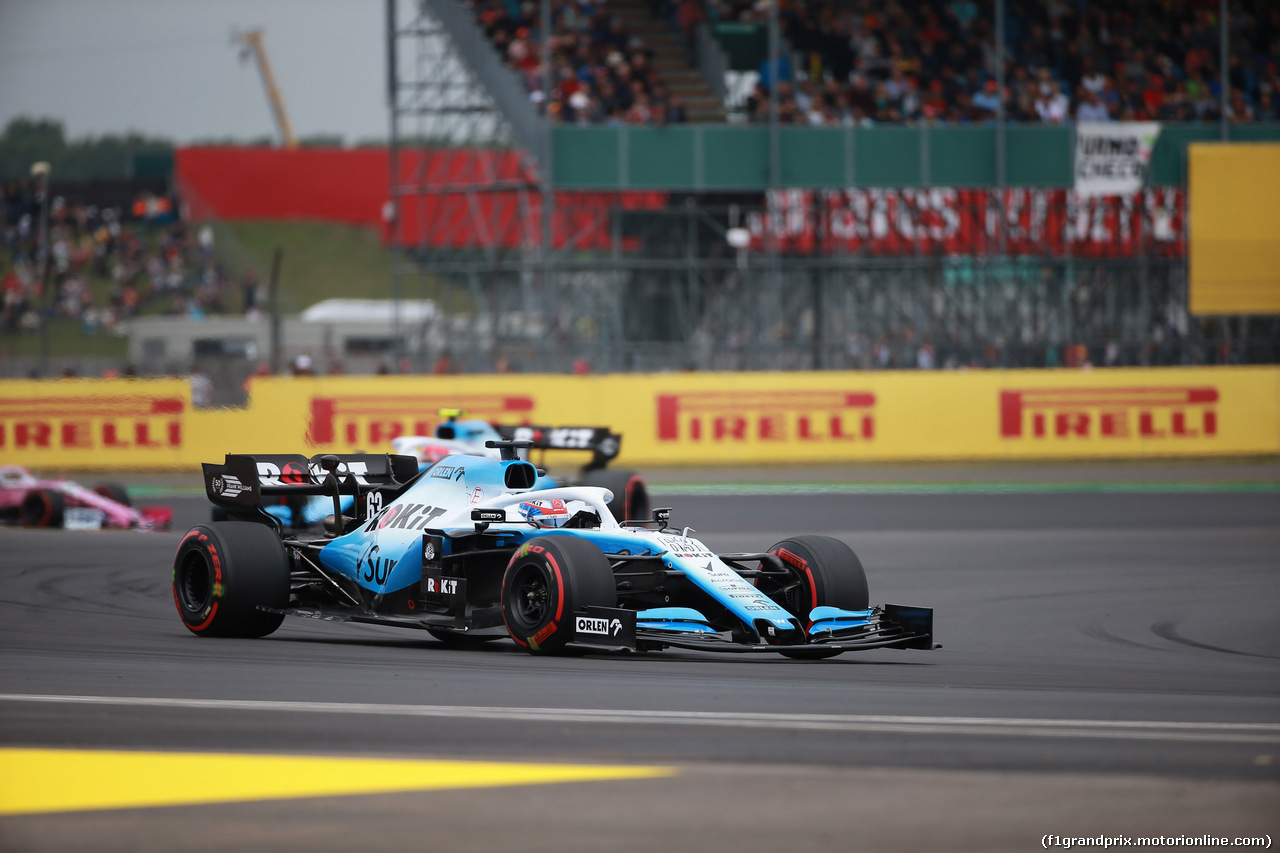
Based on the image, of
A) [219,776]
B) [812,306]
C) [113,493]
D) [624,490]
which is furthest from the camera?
[812,306]

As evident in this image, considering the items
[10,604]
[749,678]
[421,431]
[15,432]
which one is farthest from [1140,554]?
[15,432]

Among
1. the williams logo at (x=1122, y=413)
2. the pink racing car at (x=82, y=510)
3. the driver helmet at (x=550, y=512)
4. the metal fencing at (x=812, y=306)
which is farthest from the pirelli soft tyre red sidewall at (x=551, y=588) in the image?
the metal fencing at (x=812, y=306)

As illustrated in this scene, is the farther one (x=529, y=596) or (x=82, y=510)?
(x=82, y=510)

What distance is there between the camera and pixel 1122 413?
25281mm

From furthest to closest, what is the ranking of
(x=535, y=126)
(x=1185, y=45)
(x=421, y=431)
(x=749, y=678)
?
(x=1185, y=45) < (x=535, y=126) < (x=421, y=431) < (x=749, y=678)

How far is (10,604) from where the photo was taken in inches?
470

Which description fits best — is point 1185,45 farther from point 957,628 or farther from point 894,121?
point 957,628

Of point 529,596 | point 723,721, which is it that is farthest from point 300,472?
point 723,721

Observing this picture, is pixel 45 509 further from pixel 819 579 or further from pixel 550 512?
pixel 819 579

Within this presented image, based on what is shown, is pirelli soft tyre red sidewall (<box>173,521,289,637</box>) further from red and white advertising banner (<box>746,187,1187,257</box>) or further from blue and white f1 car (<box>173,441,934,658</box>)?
red and white advertising banner (<box>746,187,1187,257</box>)

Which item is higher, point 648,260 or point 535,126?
point 535,126

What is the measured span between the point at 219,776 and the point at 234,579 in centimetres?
415

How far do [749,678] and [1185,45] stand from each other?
29.9m

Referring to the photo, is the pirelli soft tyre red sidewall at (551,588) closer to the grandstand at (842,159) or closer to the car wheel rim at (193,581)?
the car wheel rim at (193,581)
